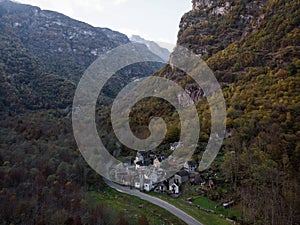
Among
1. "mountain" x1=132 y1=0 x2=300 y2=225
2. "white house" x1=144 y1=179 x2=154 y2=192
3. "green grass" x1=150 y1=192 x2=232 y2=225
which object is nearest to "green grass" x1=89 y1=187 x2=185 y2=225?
"green grass" x1=150 y1=192 x2=232 y2=225

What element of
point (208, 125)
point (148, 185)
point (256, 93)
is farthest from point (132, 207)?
point (256, 93)

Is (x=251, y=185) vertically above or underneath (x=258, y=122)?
underneath

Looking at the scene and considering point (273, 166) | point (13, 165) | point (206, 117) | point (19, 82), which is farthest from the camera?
point (19, 82)

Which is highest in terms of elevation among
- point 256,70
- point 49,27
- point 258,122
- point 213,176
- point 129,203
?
point 49,27

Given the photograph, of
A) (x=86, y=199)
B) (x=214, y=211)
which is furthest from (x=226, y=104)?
(x=86, y=199)

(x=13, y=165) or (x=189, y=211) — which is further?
(x=13, y=165)

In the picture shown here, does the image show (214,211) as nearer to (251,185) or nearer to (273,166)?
(251,185)

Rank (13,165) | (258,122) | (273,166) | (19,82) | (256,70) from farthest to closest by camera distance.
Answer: (19,82)
(256,70)
(258,122)
(13,165)
(273,166)
